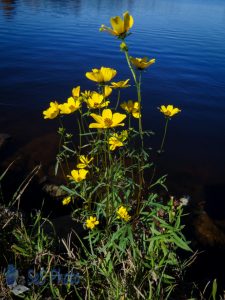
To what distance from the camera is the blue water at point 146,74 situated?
22.6 feet

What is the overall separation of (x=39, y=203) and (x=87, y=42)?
505 inches

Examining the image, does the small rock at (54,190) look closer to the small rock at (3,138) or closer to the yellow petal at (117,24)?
the small rock at (3,138)

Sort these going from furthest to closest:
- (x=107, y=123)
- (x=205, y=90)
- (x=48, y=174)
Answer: (x=205, y=90)
(x=48, y=174)
(x=107, y=123)

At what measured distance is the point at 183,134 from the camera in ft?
23.6

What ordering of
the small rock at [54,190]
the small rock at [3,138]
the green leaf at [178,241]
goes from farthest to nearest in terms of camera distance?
the small rock at [3,138] → the small rock at [54,190] → the green leaf at [178,241]

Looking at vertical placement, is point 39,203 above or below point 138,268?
below

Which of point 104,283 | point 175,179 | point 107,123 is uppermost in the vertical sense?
point 107,123

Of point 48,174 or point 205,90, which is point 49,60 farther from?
point 48,174

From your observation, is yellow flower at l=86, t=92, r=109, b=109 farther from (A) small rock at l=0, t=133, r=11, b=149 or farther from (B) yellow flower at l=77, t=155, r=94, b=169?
(A) small rock at l=0, t=133, r=11, b=149

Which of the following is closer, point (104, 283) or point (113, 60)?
point (104, 283)

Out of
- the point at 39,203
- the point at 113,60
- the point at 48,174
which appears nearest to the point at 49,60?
the point at 113,60

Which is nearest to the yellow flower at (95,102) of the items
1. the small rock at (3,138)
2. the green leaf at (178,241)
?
the green leaf at (178,241)

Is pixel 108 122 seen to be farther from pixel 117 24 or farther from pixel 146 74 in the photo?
pixel 146 74

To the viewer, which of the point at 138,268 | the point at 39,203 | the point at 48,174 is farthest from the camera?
the point at 48,174
